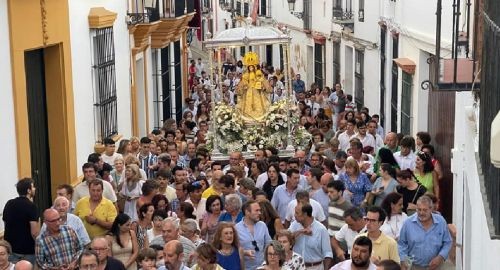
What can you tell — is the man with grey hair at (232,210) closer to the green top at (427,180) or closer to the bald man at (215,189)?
the bald man at (215,189)

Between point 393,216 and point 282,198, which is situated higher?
point 393,216

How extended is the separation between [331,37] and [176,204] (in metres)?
17.8

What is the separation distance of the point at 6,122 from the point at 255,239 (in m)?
3.25

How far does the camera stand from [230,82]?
91.6 ft

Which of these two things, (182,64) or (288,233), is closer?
(288,233)

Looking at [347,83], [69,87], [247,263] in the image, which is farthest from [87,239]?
[347,83]

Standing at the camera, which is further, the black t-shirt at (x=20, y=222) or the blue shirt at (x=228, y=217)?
the blue shirt at (x=228, y=217)

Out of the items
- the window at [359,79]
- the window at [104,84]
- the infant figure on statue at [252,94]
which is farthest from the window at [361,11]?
the window at [104,84]

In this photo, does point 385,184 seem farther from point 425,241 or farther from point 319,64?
point 319,64

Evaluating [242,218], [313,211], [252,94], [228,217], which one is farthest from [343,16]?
[242,218]

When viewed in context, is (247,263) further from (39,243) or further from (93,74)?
(93,74)

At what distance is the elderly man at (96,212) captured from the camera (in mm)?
10438

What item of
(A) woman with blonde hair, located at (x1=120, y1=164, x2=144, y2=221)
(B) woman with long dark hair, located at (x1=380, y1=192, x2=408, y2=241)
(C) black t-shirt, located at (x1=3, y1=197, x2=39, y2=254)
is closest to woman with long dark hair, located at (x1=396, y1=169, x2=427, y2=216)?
(B) woman with long dark hair, located at (x1=380, y1=192, x2=408, y2=241)

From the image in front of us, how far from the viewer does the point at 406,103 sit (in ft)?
60.3
